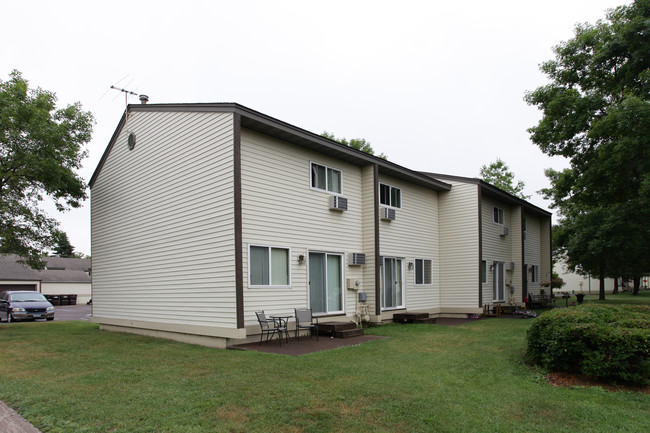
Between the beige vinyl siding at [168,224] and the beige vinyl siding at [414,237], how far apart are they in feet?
20.2

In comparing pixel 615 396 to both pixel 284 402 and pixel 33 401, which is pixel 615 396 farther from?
pixel 33 401

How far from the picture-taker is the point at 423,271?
648 inches

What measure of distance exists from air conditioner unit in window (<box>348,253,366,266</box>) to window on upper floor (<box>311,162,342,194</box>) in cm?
201

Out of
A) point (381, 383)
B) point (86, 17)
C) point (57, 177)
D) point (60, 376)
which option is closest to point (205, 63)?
point (86, 17)

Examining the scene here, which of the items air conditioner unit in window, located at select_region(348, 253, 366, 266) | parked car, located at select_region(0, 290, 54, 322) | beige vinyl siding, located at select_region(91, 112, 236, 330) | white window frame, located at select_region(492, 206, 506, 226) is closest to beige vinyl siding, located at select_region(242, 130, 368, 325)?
air conditioner unit in window, located at select_region(348, 253, 366, 266)

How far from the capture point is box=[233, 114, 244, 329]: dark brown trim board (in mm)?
9078

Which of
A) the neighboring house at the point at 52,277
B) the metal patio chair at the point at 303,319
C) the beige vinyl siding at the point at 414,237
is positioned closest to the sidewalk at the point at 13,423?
the metal patio chair at the point at 303,319

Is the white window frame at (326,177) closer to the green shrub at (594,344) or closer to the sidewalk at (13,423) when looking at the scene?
the green shrub at (594,344)

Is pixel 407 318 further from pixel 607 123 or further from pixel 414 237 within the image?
pixel 607 123

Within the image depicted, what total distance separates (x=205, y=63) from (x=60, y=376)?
1326cm

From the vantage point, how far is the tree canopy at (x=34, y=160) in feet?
46.9

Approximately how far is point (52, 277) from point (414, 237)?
4012 centimetres

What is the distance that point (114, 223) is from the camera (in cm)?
1411

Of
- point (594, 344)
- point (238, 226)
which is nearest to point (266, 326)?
point (238, 226)
